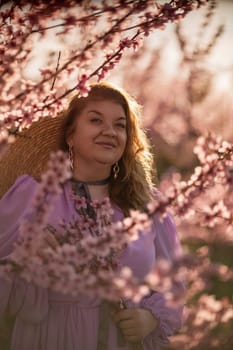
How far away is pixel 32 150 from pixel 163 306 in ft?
2.97

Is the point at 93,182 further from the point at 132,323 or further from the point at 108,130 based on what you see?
the point at 132,323

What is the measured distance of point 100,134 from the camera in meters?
2.62

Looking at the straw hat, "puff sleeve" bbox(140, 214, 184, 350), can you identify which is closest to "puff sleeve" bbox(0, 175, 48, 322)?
the straw hat

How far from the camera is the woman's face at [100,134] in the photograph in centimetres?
262

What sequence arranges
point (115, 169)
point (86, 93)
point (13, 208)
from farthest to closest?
1. point (115, 169)
2. point (13, 208)
3. point (86, 93)

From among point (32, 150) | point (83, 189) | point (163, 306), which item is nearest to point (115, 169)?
point (83, 189)

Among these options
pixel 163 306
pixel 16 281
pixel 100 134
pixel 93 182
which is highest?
pixel 100 134

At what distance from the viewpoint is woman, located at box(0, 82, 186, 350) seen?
2521 mm

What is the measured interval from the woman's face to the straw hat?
197 millimetres

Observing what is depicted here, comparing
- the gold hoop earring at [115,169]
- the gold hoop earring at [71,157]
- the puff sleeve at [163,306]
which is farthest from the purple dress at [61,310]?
the gold hoop earring at [115,169]

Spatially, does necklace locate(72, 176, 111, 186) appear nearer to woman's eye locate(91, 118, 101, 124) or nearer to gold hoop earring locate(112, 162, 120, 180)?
gold hoop earring locate(112, 162, 120, 180)

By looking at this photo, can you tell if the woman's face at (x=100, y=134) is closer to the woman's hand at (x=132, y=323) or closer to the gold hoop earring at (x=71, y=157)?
the gold hoop earring at (x=71, y=157)

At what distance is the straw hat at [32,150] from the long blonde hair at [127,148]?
0.09m

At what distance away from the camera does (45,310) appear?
2.53 metres
